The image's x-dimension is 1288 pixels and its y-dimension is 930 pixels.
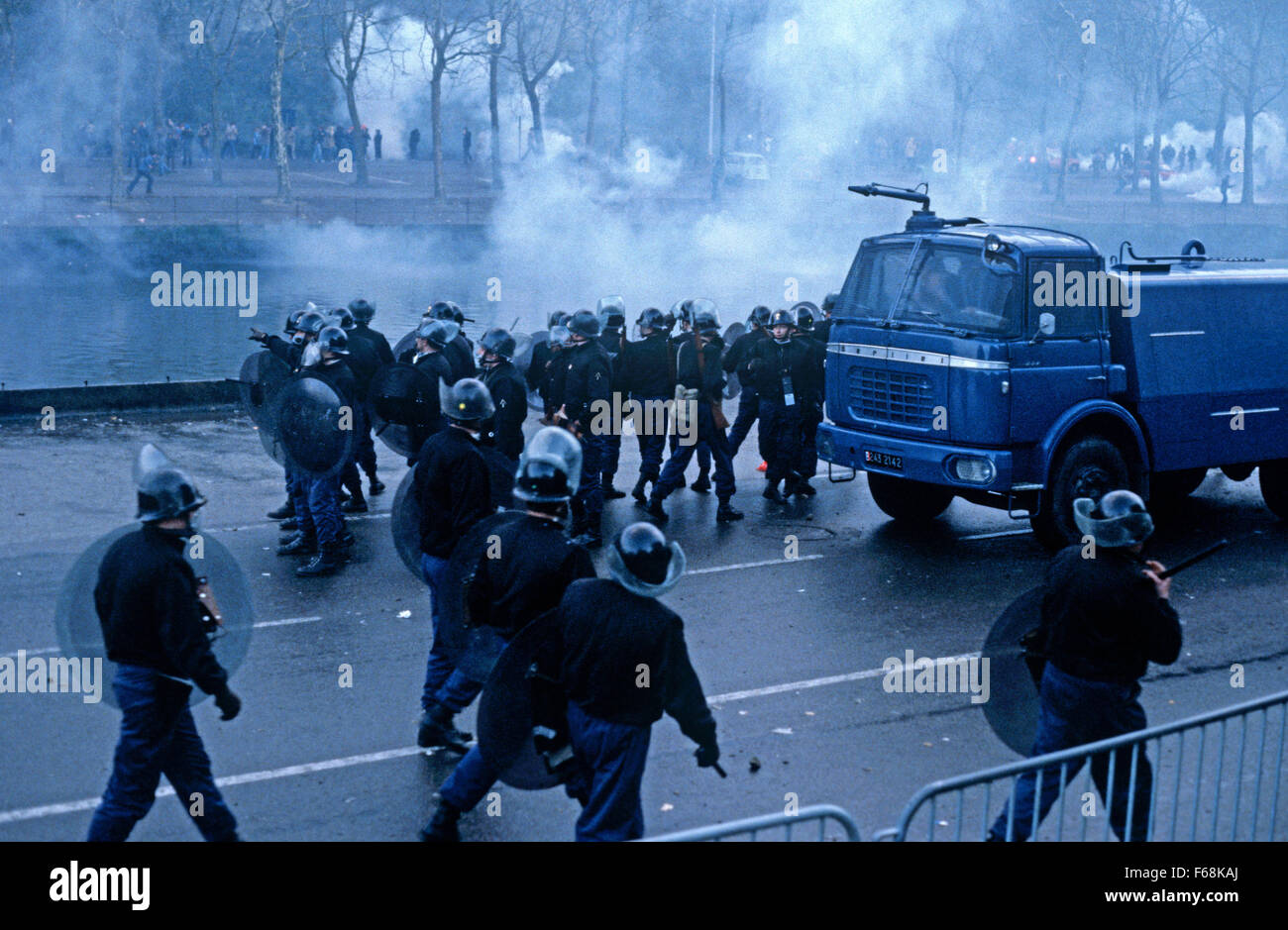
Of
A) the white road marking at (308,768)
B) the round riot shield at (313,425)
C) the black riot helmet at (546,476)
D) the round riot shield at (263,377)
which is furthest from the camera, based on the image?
the round riot shield at (263,377)

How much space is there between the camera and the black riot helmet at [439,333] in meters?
11.2

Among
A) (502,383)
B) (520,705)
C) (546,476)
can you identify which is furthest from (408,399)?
(520,705)

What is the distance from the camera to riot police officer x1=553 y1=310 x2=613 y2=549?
39.0 feet

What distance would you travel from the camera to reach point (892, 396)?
12023 mm

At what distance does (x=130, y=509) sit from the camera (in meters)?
12.5

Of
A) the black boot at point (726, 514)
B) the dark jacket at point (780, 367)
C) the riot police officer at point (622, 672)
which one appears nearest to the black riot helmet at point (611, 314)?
the dark jacket at point (780, 367)

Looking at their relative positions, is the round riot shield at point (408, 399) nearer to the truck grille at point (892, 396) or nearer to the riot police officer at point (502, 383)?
the riot police officer at point (502, 383)

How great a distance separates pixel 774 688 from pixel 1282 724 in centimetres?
330

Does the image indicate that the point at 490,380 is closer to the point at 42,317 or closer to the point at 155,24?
the point at 42,317

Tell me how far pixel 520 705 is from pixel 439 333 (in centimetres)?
598

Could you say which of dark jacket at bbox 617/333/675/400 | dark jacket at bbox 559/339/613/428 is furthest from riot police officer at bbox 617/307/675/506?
dark jacket at bbox 559/339/613/428

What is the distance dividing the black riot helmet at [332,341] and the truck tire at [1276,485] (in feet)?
25.6

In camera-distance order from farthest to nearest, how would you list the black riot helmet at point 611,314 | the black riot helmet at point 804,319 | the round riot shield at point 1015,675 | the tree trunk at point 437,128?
the tree trunk at point 437,128, the black riot helmet at point 804,319, the black riot helmet at point 611,314, the round riot shield at point 1015,675
